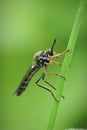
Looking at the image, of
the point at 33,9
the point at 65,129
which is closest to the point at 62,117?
the point at 65,129

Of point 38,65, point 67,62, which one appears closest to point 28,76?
point 38,65

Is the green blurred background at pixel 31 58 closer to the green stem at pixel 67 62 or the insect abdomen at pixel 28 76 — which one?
the insect abdomen at pixel 28 76

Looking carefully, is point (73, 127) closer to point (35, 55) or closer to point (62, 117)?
point (62, 117)

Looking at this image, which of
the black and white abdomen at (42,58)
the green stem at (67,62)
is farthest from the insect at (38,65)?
the green stem at (67,62)

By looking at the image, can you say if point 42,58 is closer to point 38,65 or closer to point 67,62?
point 38,65

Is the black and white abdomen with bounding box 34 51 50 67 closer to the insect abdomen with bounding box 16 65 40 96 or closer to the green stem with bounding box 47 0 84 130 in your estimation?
the insect abdomen with bounding box 16 65 40 96

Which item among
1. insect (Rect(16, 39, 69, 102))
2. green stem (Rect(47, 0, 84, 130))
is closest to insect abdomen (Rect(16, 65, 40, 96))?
insect (Rect(16, 39, 69, 102))

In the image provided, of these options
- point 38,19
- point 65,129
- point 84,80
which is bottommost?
point 65,129
